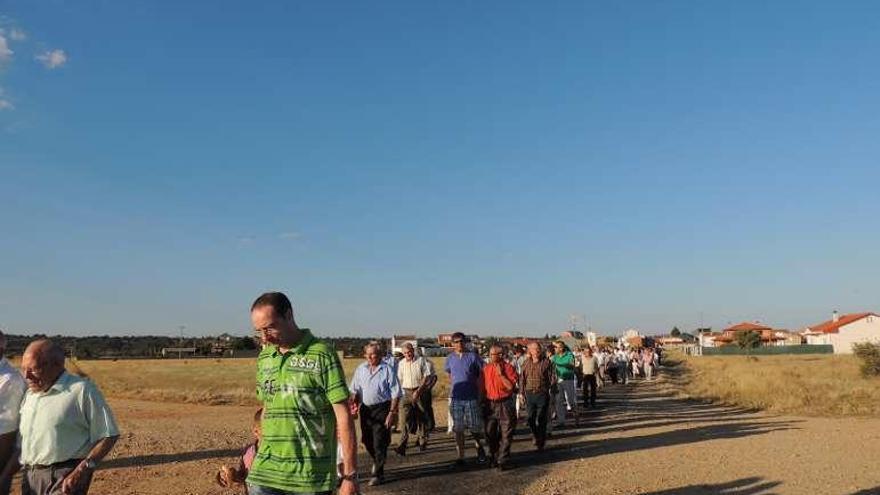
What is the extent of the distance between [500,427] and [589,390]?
33.8 feet

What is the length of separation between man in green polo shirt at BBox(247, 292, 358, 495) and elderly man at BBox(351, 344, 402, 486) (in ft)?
17.2

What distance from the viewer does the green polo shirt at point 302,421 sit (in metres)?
4.00

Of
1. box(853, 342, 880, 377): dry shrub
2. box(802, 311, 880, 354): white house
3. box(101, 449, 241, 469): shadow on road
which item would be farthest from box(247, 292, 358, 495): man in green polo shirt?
box(802, 311, 880, 354): white house

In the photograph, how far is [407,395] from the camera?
Answer: 1255 centimetres

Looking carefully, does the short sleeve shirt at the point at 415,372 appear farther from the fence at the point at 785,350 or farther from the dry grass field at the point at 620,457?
the fence at the point at 785,350

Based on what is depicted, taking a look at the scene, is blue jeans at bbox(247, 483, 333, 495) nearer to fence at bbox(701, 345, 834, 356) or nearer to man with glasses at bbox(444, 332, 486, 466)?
man with glasses at bbox(444, 332, 486, 466)

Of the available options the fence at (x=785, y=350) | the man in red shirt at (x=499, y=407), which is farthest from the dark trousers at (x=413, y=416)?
the fence at (x=785, y=350)

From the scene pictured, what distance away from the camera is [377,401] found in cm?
950

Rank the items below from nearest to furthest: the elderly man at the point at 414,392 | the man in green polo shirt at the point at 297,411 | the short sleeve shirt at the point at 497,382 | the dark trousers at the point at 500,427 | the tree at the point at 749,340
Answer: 1. the man in green polo shirt at the point at 297,411
2. the dark trousers at the point at 500,427
3. the short sleeve shirt at the point at 497,382
4. the elderly man at the point at 414,392
5. the tree at the point at 749,340

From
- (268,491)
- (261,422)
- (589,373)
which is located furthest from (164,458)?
(589,373)

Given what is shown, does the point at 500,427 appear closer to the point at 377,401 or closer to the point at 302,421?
the point at 377,401

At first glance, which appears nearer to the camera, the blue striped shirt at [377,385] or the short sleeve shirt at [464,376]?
the blue striped shirt at [377,385]

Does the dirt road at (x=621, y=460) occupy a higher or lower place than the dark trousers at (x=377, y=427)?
lower

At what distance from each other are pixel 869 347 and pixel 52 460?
43.5 m
